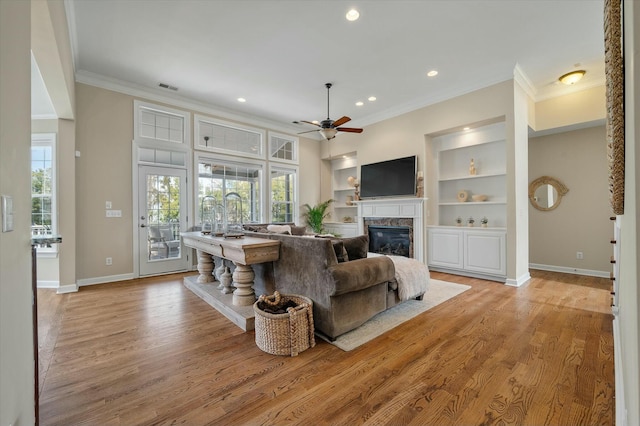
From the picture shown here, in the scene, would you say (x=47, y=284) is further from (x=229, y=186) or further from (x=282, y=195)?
(x=282, y=195)

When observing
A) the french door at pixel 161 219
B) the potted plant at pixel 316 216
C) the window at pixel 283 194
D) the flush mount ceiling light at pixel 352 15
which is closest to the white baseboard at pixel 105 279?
the french door at pixel 161 219

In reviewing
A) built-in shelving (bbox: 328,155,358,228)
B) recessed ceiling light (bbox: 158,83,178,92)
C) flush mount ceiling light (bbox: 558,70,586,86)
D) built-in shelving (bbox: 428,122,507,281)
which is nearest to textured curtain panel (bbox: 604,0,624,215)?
built-in shelving (bbox: 428,122,507,281)

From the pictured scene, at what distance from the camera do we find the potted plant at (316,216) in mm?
6906

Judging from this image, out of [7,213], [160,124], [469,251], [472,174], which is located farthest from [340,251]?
[160,124]

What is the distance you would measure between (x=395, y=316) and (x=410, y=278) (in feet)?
1.50

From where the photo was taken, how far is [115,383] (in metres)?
1.81

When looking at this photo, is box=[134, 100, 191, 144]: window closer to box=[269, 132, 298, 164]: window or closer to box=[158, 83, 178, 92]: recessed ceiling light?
box=[158, 83, 178, 92]: recessed ceiling light

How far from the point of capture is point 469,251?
15.4 feet

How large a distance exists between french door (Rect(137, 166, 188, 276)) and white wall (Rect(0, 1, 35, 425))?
152 inches

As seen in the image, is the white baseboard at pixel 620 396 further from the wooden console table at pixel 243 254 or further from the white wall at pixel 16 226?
the wooden console table at pixel 243 254

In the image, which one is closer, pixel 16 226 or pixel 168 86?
pixel 16 226

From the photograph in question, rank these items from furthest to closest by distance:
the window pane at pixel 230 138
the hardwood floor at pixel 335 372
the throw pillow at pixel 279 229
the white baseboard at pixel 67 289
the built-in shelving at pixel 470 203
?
the window pane at pixel 230 138
the throw pillow at pixel 279 229
the built-in shelving at pixel 470 203
the white baseboard at pixel 67 289
the hardwood floor at pixel 335 372

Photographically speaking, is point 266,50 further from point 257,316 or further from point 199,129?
point 257,316

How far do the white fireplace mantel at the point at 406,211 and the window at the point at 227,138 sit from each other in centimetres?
268
